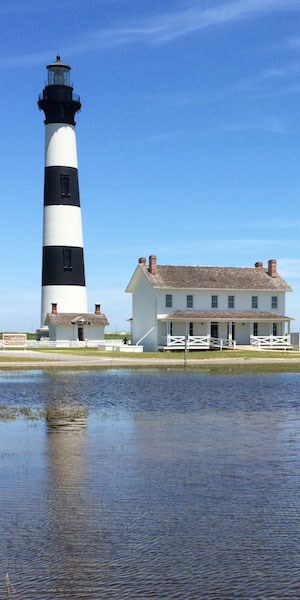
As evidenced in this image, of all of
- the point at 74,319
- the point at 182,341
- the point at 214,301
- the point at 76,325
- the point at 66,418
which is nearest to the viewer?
the point at 66,418

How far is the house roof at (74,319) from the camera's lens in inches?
2498

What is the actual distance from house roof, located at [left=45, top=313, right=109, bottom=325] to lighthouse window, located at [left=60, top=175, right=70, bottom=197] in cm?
1017

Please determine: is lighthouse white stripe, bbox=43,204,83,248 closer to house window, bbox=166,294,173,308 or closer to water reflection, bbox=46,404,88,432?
house window, bbox=166,294,173,308

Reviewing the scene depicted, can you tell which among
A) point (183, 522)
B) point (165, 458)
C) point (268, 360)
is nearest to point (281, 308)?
point (268, 360)

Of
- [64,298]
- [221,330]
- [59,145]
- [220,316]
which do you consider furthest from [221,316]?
[59,145]

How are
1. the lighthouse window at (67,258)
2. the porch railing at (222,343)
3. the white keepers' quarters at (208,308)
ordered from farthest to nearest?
1. the lighthouse window at (67,258)
2. the white keepers' quarters at (208,308)
3. the porch railing at (222,343)

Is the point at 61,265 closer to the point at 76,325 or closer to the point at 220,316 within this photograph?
the point at 76,325

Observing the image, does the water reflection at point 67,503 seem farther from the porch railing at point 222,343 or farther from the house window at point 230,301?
the house window at point 230,301

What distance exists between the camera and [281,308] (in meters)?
64.2

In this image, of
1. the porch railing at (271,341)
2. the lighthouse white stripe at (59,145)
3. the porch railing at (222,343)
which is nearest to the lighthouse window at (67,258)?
the lighthouse white stripe at (59,145)

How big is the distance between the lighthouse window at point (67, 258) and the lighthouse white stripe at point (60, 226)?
587mm

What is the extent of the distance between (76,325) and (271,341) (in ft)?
54.6

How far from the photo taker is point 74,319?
64188mm

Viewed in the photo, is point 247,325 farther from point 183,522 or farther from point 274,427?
point 183,522
